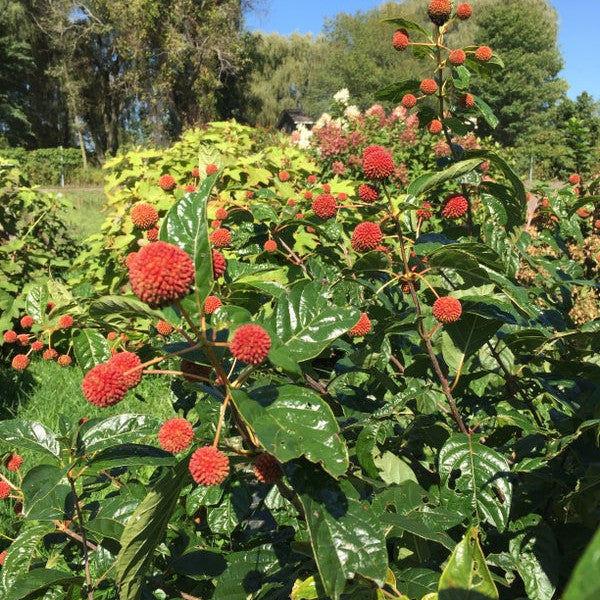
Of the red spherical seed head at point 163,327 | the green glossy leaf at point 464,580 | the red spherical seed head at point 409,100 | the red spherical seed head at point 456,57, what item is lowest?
the green glossy leaf at point 464,580

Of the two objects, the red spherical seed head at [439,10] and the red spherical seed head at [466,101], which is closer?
the red spherical seed head at [439,10]

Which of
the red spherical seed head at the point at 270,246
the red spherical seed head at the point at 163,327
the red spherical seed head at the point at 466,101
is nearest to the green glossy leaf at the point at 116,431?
the red spherical seed head at the point at 163,327

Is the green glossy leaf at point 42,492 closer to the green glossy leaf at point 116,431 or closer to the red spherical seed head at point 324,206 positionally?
the green glossy leaf at point 116,431

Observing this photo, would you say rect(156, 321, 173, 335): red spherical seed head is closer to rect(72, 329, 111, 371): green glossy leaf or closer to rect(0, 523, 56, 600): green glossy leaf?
rect(72, 329, 111, 371): green glossy leaf

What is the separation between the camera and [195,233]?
91 centimetres

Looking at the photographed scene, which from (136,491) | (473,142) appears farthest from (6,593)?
(473,142)

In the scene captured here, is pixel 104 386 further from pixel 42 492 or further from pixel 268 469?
pixel 42 492

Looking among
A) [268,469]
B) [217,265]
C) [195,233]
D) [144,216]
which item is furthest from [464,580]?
[144,216]

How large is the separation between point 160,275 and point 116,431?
66 cm

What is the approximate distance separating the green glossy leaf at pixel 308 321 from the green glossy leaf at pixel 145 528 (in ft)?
0.89

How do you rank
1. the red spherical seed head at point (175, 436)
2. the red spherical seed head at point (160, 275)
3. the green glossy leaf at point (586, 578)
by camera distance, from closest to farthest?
the green glossy leaf at point (586, 578) < the red spherical seed head at point (160, 275) < the red spherical seed head at point (175, 436)

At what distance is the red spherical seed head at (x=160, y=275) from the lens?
28.3 inches

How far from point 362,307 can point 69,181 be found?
29.4 m

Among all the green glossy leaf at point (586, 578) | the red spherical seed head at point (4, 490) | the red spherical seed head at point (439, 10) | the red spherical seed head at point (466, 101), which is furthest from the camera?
the red spherical seed head at point (466, 101)
